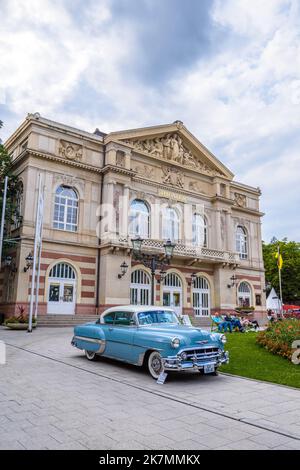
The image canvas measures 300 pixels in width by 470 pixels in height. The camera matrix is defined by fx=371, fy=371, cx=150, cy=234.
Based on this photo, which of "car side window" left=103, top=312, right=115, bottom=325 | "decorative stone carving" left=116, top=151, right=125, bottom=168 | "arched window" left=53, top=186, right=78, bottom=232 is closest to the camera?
"car side window" left=103, top=312, right=115, bottom=325

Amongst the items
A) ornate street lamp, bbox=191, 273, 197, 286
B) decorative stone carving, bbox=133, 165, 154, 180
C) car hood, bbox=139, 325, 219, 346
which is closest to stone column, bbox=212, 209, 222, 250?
ornate street lamp, bbox=191, 273, 197, 286

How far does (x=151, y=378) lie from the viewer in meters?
8.87

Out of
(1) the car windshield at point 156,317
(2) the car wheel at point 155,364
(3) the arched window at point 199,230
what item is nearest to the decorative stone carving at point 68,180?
(3) the arched window at point 199,230

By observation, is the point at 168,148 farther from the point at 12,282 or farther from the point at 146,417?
the point at 146,417

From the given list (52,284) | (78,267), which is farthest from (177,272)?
(52,284)

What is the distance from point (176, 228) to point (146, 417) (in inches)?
1073

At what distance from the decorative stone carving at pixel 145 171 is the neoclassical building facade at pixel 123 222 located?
96 mm

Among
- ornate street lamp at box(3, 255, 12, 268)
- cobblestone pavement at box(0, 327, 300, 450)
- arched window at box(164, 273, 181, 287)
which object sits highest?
ornate street lamp at box(3, 255, 12, 268)

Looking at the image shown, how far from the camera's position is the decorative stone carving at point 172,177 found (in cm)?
3244

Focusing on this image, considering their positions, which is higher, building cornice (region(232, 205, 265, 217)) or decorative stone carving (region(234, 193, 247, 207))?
decorative stone carving (region(234, 193, 247, 207))

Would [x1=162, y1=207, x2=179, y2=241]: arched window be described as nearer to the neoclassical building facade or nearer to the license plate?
the neoclassical building facade

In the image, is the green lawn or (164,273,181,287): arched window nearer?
the green lawn

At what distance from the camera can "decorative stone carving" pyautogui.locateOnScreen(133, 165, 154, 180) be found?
102 feet

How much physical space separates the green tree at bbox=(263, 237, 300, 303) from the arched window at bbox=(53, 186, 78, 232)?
32.6m
